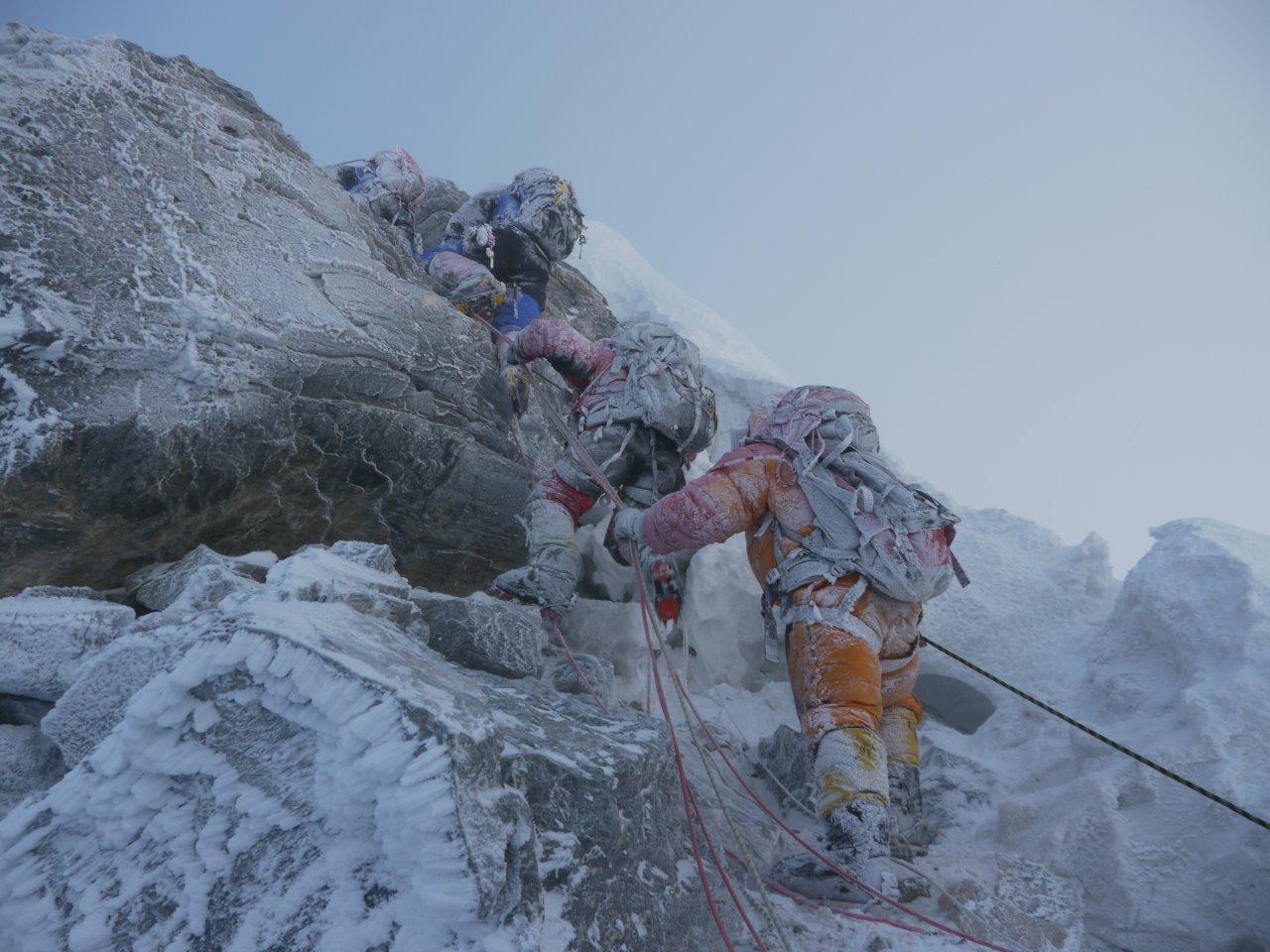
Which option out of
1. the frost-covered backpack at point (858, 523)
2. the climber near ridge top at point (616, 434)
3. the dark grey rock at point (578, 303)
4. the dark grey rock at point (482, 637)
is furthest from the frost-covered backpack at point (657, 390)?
the dark grey rock at point (578, 303)

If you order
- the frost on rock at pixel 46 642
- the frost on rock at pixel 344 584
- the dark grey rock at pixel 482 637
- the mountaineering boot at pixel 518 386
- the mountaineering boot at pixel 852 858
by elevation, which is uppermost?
the mountaineering boot at pixel 518 386

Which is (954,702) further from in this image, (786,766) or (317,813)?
(317,813)

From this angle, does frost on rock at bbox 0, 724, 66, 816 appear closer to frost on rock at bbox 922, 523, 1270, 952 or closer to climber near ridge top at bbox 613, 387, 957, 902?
climber near ridge top at bbox 613, 387, 957, 902

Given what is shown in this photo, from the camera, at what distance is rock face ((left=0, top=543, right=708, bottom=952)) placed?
119cm

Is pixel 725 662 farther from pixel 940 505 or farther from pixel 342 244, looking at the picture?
pixel 342 244

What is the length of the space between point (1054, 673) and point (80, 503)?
12.7ft

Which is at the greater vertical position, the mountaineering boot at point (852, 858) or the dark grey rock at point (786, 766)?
the mountaineering boot at point (852, 858)

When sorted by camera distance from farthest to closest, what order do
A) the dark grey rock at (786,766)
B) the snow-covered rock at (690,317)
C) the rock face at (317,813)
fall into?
the snow-covered rock at (690,317)
the dark grey rock at (786,766)
the rock face at (317,813)

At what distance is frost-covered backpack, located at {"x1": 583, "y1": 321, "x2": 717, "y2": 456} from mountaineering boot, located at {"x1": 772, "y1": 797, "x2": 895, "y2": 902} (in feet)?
6.40

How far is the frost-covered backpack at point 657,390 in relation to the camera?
11.5 ft

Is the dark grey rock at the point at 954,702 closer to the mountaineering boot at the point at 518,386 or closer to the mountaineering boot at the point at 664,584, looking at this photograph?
the mountaineering boot at the point at 664,584

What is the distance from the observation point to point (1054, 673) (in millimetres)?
3244

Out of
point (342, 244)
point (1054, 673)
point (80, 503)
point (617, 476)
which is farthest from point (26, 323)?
point (1054, 673)

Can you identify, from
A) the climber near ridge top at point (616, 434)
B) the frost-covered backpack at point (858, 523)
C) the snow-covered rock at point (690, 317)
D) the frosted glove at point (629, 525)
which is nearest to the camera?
the frost-covered backpack at point (858, 523)
